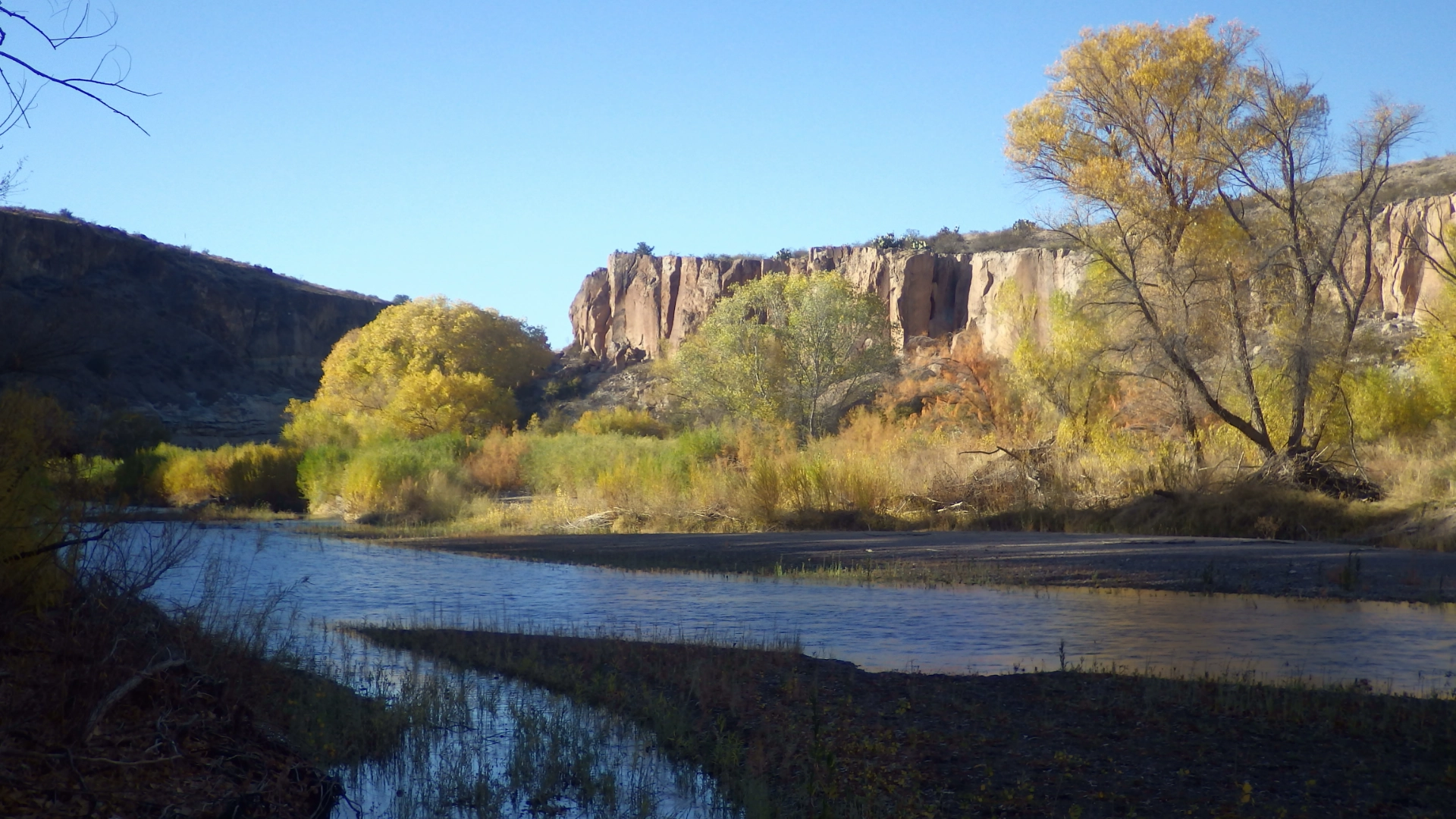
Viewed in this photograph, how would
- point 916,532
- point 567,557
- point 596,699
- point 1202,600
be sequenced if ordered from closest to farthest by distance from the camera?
point 596,699
point 1202,600
point 567,557
point 916,532

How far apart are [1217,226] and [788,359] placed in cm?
2476

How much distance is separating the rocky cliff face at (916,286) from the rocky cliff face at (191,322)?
20.7 metres

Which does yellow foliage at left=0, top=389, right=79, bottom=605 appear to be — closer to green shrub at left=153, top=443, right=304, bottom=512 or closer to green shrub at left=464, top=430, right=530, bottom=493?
green shrub at left=464, top=430, right=530, bottom=493

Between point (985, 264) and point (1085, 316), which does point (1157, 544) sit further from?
point (985, 264)

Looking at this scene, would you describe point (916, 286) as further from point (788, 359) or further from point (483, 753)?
point (483, 753)

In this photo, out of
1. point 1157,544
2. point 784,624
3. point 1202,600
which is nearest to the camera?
point 784,624

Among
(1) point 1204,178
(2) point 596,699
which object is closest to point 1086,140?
(1) point 1204,178

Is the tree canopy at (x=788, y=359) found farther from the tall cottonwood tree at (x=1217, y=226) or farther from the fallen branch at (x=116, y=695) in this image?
the fallen branch at (x=116, y=695)

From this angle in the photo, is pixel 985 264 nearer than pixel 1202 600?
No

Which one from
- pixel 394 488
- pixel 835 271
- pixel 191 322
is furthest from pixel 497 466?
pixel 191 322

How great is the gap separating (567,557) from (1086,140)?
15059 millimetres

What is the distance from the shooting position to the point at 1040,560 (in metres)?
16.4

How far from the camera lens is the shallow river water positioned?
26.0 ft

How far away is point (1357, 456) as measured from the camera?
23.7 meters
